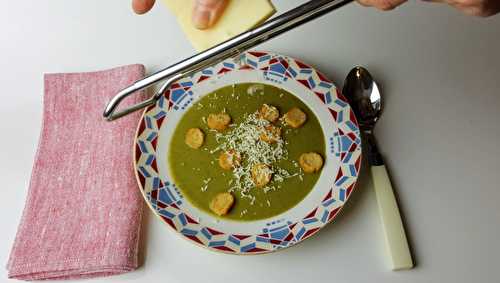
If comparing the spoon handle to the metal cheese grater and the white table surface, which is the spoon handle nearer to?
the white table surface

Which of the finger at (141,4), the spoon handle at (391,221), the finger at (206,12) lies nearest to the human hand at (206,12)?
the finger at (206,12)

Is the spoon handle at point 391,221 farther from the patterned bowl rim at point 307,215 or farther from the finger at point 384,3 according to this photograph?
the finger at point 384,3

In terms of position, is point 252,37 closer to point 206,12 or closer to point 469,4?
point 206,12

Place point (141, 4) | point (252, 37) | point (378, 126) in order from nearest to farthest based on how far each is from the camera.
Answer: point (252, 37) → point (141, 4) → point (378, 126)

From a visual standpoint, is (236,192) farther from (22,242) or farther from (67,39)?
(67,39)

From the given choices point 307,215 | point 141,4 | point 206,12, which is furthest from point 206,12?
point 307,215

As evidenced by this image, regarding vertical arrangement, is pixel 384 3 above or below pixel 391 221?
above

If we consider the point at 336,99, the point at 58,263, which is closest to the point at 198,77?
the point at 336,99

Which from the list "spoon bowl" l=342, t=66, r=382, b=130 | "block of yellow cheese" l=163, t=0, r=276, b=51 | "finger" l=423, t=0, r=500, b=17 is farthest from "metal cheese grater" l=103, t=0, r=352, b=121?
"spoon bowl" l=342, t=66, r=382, b=130
